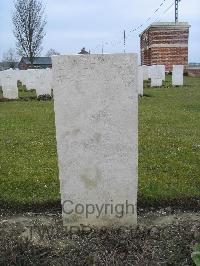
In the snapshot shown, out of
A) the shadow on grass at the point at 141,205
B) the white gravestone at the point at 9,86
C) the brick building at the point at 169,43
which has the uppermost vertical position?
the brick building at the point at 169,43

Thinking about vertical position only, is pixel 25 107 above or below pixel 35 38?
below

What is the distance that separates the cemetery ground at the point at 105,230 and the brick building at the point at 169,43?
95.9 ft

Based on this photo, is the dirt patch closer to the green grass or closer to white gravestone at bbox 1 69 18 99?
the green grass

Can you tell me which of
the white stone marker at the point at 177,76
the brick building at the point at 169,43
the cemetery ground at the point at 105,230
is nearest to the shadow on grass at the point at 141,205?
the cemetery ground at the point at 105,230

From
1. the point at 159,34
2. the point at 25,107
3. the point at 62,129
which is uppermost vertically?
the point at 159,34

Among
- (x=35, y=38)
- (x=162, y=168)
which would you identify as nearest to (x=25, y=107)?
(x=162, y=168)

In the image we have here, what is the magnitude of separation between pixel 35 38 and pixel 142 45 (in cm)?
992

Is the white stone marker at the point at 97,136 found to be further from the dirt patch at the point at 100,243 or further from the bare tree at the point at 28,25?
the bare tree at the point at 28,25

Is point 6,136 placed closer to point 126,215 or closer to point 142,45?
point 126,215

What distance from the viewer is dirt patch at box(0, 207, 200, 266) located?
324 cm

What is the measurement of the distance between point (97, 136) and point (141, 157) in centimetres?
280

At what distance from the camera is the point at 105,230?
3768 mm

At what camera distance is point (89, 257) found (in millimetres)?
3266

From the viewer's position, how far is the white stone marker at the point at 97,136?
352cm
